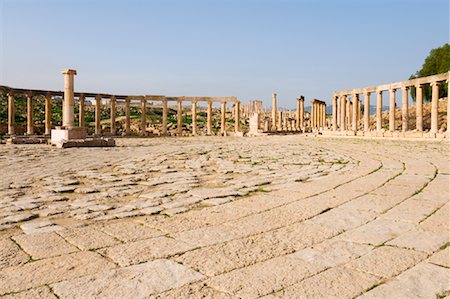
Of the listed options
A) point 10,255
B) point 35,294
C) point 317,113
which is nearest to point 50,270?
point 35,294

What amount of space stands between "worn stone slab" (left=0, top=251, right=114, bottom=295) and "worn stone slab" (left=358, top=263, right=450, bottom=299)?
195 cm

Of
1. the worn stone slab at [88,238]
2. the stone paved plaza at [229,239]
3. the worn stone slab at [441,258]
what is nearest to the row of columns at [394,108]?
the stone paved plaza at [229,239]

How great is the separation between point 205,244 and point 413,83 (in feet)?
93.6

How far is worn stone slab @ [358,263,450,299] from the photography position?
241 cm

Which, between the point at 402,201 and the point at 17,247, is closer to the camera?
the point at 17,247

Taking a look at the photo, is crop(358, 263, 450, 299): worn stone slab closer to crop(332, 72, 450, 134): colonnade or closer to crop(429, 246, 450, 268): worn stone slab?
crop(429, 246, 450, 268): worn stone slab

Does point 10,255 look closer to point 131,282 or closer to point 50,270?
point 50,270

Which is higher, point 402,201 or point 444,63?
point 444,63

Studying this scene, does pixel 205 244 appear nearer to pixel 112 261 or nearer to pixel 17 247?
pixel 112 261

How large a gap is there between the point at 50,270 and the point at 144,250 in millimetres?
745

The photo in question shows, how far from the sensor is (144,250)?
3.24 meters

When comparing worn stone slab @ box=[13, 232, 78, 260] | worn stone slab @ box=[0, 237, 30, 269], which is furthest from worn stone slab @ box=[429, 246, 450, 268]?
worn stone slab @ box=[0, 237, 30, 269]

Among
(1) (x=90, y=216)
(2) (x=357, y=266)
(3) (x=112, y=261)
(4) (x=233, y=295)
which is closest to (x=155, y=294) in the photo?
(4) (x=233, y=295)

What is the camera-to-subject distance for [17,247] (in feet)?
11.0
